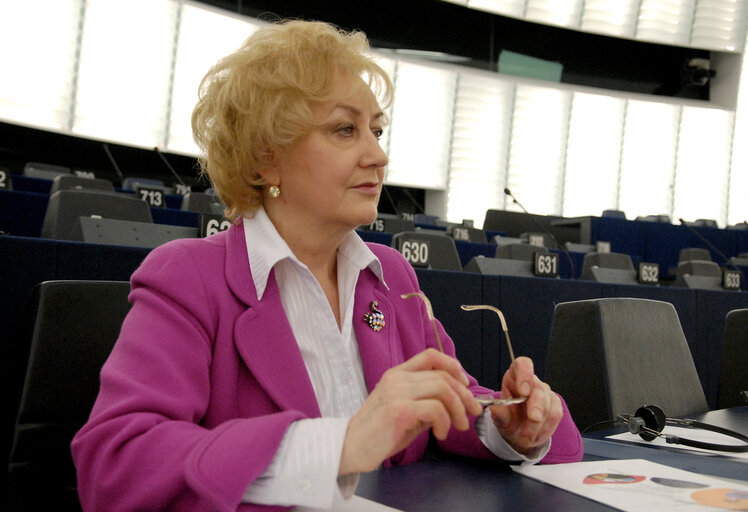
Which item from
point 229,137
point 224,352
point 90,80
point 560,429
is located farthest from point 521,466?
point 90,80

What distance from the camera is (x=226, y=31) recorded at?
376 inches

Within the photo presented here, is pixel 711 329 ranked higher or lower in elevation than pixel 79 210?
lower

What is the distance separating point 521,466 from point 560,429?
10 cm

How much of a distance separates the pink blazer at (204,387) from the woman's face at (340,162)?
135 mm

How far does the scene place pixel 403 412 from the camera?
629 mm

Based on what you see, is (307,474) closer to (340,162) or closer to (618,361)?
(340,162)

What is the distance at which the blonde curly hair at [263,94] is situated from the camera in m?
1.01

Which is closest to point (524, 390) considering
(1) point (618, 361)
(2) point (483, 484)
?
(2) point (483, 484)

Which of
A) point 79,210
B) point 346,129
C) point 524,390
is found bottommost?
point 524,390

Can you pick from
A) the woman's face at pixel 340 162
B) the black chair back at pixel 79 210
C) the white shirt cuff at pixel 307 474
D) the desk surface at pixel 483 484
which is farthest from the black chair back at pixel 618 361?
the black chair back at pixel 79 210

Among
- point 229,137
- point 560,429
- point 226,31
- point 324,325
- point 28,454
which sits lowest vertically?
point 28,454

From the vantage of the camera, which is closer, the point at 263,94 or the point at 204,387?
the point at 204,387

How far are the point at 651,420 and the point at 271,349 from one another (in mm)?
716

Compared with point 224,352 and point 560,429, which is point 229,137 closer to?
point 224,352
